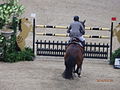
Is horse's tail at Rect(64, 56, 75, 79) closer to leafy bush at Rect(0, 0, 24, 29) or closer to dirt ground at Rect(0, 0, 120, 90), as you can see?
dirt ground at Rect(0, 0, 120, 90)

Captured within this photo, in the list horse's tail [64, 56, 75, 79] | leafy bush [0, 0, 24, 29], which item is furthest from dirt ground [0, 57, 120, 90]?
leafy bush [0, 0, 24, 29]

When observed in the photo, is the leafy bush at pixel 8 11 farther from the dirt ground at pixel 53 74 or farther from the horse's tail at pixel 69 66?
the horse's tail at pixel 69 66

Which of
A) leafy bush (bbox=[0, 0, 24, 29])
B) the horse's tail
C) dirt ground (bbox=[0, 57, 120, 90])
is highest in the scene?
leafy bush (bbox=[0, 0, 24, 29])

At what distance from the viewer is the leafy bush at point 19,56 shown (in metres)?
16.7

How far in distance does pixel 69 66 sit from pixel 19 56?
134 inches

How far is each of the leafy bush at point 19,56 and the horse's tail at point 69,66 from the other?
3.06 metres

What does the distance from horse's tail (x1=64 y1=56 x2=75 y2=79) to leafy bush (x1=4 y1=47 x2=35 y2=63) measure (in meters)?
3.06

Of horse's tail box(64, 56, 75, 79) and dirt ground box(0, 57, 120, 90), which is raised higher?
horse's tail box(64, 56, 75, 79)

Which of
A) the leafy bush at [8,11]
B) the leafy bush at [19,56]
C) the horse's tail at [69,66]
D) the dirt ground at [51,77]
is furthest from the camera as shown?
the leafy bush at [19,56]

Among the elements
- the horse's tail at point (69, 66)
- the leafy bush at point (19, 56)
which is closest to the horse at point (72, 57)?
the horse's tail at point (69, 66)

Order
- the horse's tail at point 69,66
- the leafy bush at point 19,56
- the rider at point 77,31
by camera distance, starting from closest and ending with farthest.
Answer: the horse's tail at point 69,66
the rider at point 77,31
the leafy bush at point 19,56

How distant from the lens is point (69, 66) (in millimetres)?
14070

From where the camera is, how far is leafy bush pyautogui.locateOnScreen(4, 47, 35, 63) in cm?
1667

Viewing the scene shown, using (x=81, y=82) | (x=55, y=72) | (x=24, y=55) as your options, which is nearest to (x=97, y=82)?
(x=81, y=82)
